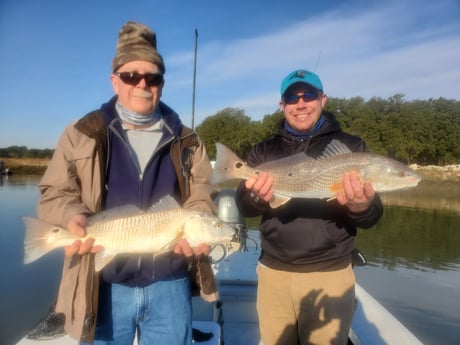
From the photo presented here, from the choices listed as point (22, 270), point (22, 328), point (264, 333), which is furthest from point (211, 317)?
point (22, 270)

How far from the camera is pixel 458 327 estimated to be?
8.09m

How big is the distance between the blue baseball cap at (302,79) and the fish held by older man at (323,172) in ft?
2.16

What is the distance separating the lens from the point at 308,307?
3.59m

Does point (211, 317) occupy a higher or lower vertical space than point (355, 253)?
lower

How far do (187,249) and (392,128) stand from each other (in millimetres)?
64716

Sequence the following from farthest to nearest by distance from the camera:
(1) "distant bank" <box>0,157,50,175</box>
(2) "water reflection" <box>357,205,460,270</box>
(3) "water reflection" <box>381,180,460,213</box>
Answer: (1) "distant bank" <box>0,157,50,175</box> → (3) "water reflection" <box>381,180,460,213</box> → (2) "water reflection" <box>357,205,460,270</box>

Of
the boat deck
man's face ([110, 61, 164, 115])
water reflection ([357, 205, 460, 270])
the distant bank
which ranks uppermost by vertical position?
man's face ([110, 61, 164, 115])

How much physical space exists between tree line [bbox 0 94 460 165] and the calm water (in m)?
40.1

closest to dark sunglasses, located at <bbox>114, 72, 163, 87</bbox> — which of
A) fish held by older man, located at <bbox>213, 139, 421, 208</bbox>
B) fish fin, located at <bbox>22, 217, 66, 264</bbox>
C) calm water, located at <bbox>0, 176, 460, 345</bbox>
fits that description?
fish held by older man, located at <bbox>213, 139, 421, 208</bbox>

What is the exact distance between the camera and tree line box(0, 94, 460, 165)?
58312mm

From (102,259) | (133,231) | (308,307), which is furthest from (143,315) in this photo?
(308,307)

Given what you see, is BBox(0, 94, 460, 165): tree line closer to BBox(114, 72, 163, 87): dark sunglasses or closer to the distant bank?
the distant bank

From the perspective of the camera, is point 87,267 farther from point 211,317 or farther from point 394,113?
point 394,113

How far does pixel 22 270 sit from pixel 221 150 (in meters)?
10.8
